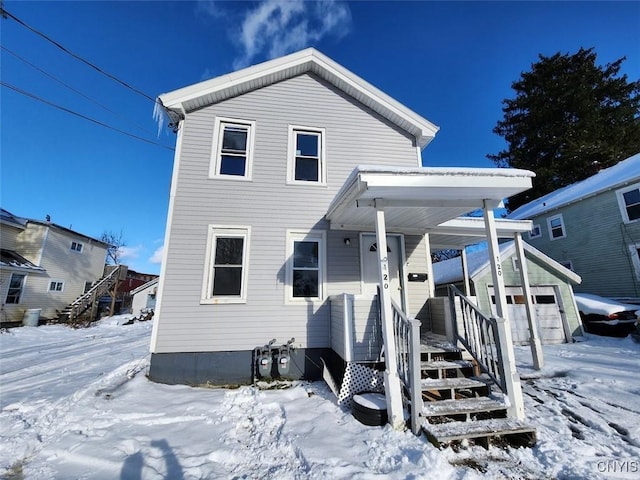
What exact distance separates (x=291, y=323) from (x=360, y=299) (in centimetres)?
170

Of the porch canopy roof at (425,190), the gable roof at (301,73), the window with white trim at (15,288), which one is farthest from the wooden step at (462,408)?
the window with white trim at (15,288)

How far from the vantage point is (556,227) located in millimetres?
15227

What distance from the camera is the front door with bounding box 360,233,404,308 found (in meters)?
6.25

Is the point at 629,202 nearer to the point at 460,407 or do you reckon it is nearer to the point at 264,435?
the point at 460,407

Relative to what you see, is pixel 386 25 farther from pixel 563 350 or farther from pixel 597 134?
pixel 597 134

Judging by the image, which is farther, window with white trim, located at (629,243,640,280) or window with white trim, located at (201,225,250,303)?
window with white trim, located at (629,243,640,280)

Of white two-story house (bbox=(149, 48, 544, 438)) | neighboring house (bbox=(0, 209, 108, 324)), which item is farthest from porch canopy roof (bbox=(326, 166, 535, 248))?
→ neighboring house (bbox=(0, 209, 108, 324))

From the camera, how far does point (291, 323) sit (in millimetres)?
5770

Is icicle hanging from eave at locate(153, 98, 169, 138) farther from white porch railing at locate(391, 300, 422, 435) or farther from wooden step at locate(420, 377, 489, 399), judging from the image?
wooden step at locate(420, 377, 489, 399)

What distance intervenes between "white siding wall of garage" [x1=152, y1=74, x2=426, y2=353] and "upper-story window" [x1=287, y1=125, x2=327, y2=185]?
148mm

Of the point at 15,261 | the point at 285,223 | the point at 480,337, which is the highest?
the point at 15,261

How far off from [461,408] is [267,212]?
4.88 m

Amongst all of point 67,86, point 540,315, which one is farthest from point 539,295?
point 67,86

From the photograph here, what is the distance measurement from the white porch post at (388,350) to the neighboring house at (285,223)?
68cm
